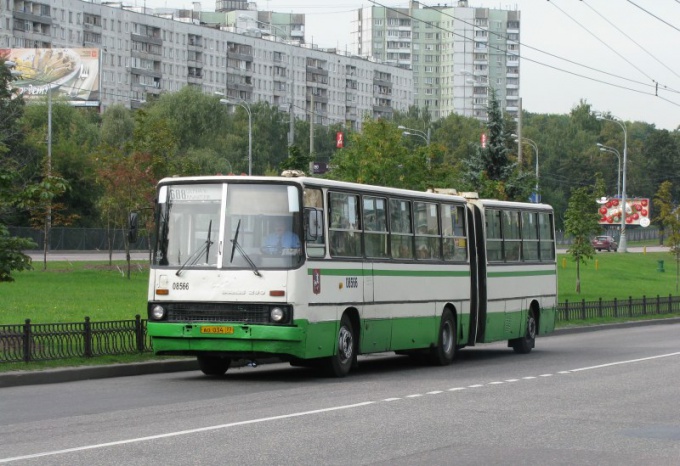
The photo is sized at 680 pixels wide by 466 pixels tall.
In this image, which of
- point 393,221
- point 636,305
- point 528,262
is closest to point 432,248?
point 393,221

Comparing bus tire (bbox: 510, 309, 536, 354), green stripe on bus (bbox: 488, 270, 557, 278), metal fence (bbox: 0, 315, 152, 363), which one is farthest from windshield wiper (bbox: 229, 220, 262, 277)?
bus tire (bbox: 510, 309, 536, 354)

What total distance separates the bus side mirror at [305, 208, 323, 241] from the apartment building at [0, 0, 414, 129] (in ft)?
356

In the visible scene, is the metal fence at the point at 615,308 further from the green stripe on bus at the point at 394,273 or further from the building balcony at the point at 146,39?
the building balcony at the point at 146,39

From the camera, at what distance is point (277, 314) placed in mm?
19203

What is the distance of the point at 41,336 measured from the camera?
65.7ft

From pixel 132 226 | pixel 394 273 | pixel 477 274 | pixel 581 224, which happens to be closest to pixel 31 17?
pixel 581 224

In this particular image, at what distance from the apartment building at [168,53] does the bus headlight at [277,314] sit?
109 meters

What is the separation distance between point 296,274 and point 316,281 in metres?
0.52

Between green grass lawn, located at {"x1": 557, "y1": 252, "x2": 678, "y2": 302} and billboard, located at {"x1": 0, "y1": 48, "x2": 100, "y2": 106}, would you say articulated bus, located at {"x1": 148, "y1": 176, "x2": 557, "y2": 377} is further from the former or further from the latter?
billboard, located at {"x1": 0, "y1": 48, "x2": 100, "y2": 106}

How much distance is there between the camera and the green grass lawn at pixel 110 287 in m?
33.2

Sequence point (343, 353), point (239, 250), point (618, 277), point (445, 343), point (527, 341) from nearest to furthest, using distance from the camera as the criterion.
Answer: point (239, 250) → point (343, 353) → point (445, 343) → point (527, 341) → point (618, 277)

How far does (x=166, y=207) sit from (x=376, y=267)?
356cm

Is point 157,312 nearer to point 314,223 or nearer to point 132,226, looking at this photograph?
point 132,226

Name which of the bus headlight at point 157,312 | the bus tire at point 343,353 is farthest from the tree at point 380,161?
the bus headlight at point 157,312
